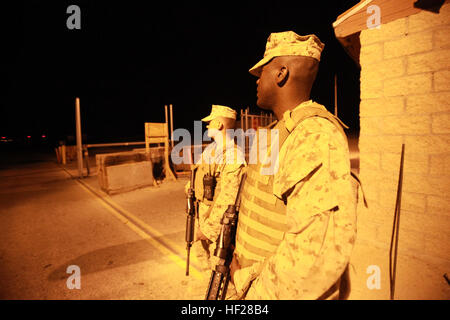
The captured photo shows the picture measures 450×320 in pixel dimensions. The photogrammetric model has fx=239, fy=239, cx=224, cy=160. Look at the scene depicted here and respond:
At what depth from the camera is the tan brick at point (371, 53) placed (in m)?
2.61

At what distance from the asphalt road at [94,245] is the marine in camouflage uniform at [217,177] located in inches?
30.7

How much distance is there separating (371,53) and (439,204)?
1.71 metres

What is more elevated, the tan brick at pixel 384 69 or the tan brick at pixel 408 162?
the tan brick at pixel 384 69

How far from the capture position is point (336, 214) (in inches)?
35.2

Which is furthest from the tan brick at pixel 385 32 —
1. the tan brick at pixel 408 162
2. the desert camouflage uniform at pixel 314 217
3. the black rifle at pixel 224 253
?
the black rifle at pixel 224 253

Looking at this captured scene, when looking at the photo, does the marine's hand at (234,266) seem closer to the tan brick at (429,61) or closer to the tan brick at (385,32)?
the tan brick at (429,61)

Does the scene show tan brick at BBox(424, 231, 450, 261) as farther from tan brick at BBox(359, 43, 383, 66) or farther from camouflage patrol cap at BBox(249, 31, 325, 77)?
camouflage patrol cap at BBox(249, 31, 325, 77)

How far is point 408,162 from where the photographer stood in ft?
8.08

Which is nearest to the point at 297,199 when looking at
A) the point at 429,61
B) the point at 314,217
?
the point at 314,217

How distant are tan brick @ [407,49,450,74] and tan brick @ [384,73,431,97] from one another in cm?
7

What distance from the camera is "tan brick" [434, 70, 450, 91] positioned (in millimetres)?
2215

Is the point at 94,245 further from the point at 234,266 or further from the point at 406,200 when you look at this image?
the point at 406,200
